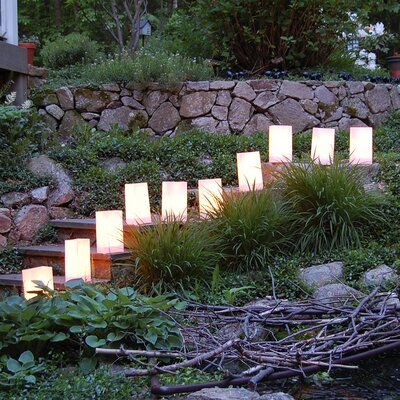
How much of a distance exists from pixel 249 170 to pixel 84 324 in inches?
121

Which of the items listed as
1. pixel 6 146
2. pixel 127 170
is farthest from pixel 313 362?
pixel 6 146

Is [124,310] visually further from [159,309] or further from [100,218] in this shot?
[100,218]

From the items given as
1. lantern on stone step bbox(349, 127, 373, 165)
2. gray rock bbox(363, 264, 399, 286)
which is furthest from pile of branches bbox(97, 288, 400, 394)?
lantern on stone step bbox(349, 127, 373, 165)

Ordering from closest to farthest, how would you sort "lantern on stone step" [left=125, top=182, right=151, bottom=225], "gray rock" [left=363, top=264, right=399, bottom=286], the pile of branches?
the pile of branches < "gray rock" [left=363, top=264, right=399, bottom=286] < "lantern on stone step" [left=125, top=182, right=151, bottom=225]

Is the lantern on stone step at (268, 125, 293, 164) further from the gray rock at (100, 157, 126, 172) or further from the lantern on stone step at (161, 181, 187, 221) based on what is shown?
the gray rock at (100, 157, 126, 172)

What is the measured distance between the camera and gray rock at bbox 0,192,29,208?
692 centimetres

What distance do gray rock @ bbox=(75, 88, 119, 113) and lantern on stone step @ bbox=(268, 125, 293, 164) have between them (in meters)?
2.50

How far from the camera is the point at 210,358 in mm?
4199

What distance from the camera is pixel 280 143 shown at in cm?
746

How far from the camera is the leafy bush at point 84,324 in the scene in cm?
419

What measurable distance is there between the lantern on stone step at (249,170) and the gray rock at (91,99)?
272 cm

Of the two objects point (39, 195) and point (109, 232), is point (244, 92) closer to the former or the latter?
point (39, 195)

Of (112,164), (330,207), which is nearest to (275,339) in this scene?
(330,207)

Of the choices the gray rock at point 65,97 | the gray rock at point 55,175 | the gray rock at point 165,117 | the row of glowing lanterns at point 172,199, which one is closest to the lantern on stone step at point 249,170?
the row of glowing lanterns at point 172,199
